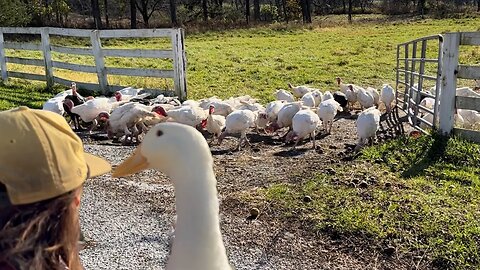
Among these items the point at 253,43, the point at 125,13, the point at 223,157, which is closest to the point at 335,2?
the point at 125,13

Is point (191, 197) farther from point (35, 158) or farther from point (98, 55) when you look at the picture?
point (98, 55)

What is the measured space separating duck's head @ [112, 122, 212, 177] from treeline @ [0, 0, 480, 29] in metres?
31.6

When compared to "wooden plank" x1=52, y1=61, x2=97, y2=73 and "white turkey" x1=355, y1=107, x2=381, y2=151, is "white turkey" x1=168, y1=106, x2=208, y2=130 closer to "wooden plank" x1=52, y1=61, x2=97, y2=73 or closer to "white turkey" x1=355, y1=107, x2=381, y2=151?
"white turkey" x1=355, y1=107, x2=381, y2=151

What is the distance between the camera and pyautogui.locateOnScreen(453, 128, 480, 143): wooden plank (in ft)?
22.2

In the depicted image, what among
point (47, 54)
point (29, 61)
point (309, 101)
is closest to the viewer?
point (309, 101)

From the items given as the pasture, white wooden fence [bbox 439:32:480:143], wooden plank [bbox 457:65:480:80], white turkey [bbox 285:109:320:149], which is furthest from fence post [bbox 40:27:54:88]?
wooden plank [bbox 457:65:480:80]

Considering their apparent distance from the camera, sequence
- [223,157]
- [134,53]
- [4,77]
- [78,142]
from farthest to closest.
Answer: [4,77] → [134,53] → [223,157] → [78,142]

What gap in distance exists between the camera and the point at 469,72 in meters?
6.94

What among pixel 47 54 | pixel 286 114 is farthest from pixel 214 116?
pixel 47 54

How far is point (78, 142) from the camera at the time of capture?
1.80m

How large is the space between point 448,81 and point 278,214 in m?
3.42

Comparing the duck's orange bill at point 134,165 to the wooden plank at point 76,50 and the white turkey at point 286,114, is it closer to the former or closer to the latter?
the white turkey at point 286,114

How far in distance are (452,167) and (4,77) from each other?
12.3 metres

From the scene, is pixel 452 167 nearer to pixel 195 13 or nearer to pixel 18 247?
pixel 18 247
